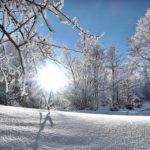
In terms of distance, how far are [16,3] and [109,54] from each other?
21879mm

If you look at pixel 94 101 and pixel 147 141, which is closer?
pixel 147 141

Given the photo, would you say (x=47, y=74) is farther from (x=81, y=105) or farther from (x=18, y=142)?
(x=81, y=105)

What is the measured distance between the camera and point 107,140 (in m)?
2.50

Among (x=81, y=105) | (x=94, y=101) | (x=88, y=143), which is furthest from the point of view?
(x=94, y=101)

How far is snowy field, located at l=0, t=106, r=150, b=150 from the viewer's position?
233cm

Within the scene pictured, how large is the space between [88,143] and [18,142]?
59 cm

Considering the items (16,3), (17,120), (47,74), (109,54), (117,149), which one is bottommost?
(117,149)

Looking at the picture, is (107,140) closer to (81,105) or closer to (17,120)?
(17,120)

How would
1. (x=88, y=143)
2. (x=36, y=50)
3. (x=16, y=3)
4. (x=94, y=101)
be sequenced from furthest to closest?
(x=94, y=101)
(x=36, y=50)
(x=88, y=143)
(x=16, y=3)

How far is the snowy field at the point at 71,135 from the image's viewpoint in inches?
91.7

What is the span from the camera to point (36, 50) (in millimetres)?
2975

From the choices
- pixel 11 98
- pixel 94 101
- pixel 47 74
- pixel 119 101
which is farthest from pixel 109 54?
pixel 47 74

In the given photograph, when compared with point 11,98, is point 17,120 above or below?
below

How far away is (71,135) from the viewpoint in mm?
2619
